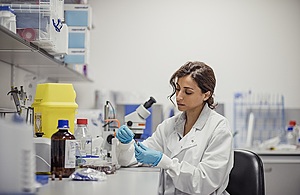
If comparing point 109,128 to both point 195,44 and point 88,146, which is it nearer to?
point 88,146

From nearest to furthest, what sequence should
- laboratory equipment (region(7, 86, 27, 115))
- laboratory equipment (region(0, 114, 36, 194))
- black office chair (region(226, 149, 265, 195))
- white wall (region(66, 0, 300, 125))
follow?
1. laboratory equipment (region(0, 114, 36, 194))
2. black office chair (region(226, 149, 265, 195))
3. laboratory equipment (region(7, 86, 27, 115))
4. white wall (region(66, 0, 300, 125))

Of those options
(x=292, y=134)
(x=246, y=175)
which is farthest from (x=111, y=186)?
(x=292, y=134)

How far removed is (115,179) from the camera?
1709 millimetres

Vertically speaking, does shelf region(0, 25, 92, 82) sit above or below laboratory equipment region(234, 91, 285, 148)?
above

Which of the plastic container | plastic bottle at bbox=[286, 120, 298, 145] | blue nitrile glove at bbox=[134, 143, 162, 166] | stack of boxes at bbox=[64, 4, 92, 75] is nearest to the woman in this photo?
blue nitrile glove at bbox=[134, 143, 162, 166]

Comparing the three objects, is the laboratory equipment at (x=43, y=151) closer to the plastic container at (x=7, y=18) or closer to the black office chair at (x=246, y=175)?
the plastic container at (x=7, y=18)

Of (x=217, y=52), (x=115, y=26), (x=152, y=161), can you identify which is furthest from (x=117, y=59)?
(x=152, y=161)

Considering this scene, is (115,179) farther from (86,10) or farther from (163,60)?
(163,60)

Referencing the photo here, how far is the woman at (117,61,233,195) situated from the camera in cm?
191

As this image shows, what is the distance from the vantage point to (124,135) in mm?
2043

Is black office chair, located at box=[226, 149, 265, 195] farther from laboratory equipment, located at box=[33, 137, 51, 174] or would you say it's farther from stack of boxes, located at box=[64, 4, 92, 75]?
stack of boxes, located at box=[64, 4, 92, 75]

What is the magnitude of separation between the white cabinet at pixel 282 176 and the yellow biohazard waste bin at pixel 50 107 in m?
1.97

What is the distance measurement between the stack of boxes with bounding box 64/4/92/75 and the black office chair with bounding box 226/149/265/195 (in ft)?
4.27

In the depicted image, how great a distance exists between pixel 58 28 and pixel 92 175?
823 millimetres
